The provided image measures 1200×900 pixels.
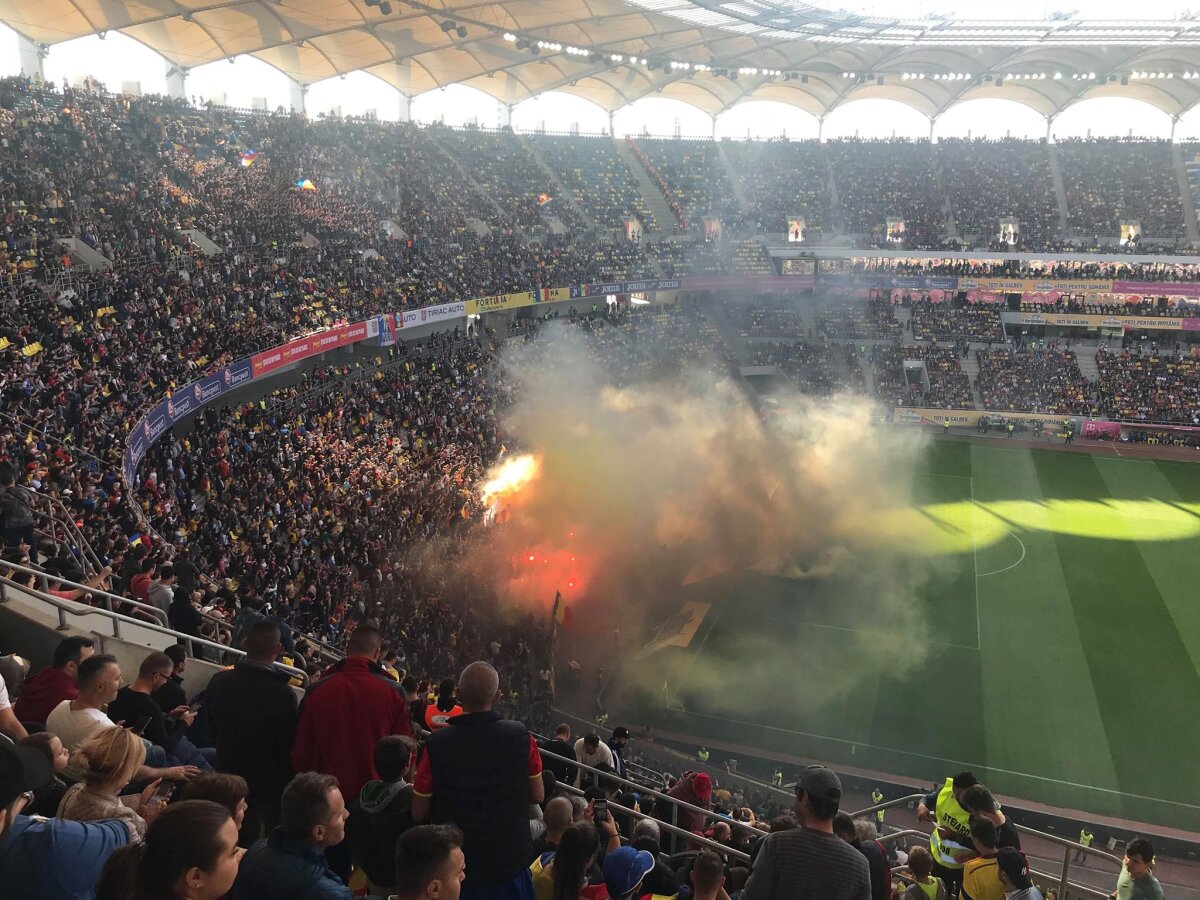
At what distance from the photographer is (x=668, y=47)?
157 ft

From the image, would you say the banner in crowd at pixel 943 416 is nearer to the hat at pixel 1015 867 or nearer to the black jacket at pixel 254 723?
the hat at pixel 1015 867

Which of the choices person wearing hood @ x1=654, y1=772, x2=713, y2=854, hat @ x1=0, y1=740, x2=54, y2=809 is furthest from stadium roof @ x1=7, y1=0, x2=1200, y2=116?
hat @ x1=0, y1=740, x2=54, y2=809

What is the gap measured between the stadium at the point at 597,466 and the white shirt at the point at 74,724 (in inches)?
0.7

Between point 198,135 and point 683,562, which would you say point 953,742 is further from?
point 198,135

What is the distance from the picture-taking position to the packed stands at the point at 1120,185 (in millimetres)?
51125

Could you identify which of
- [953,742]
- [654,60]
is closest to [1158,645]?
[953,742]

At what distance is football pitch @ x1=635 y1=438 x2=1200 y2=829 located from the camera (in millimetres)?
16500

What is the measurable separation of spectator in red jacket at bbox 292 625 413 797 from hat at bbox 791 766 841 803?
2.01 metres

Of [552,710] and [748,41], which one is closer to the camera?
[552,710]

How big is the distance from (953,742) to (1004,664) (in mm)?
3725

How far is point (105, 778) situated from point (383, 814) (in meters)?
1.19

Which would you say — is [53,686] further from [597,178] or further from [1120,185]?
[1120,185]

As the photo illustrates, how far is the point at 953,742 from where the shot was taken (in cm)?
1708

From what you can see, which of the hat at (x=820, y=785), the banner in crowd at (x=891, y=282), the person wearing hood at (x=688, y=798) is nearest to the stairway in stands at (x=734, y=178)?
the banner in crowd at (x=891, y=282)
